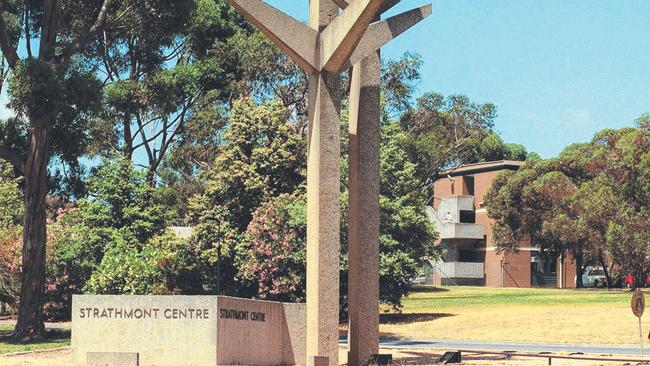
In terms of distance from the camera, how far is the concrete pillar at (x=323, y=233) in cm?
2125

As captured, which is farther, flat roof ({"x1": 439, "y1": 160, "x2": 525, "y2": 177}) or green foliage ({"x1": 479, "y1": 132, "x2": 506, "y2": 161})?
green foliage ({"x1": 479, "y1": 132, "x2": 506, "y2": 161})

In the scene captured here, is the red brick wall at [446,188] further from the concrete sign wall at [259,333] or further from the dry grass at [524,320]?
the concrete sign wall at [259,333]

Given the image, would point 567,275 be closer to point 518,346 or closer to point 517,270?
point 517,270

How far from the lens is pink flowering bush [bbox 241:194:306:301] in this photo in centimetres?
4178

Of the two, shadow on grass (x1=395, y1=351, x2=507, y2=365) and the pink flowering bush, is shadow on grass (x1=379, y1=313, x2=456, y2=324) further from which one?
shadow on grass (x1=395, y1=351, x2=507, y2=365)

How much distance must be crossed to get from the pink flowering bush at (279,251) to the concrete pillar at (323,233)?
1992cm

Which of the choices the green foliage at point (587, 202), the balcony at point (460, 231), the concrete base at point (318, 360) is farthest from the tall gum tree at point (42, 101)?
the balcony at point (460, 231)

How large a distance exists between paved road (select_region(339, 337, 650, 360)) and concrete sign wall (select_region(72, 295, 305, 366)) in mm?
9782

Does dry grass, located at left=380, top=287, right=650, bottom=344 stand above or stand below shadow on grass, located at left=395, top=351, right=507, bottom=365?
above

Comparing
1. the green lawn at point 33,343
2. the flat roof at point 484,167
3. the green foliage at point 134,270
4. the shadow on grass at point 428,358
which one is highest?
the flat roof at point 484,167

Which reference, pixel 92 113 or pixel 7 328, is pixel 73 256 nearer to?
pixel 7 328

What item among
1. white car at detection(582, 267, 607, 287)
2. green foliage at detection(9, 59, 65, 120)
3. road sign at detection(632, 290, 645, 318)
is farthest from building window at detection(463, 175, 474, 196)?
road sign at detection(632, 290, 645, 318)

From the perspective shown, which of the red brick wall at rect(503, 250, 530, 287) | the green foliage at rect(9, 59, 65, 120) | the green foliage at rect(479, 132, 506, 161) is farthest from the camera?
the green foliage at rect(479, 132, 506, 161)

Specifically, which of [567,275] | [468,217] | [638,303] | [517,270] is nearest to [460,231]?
[468,217]
